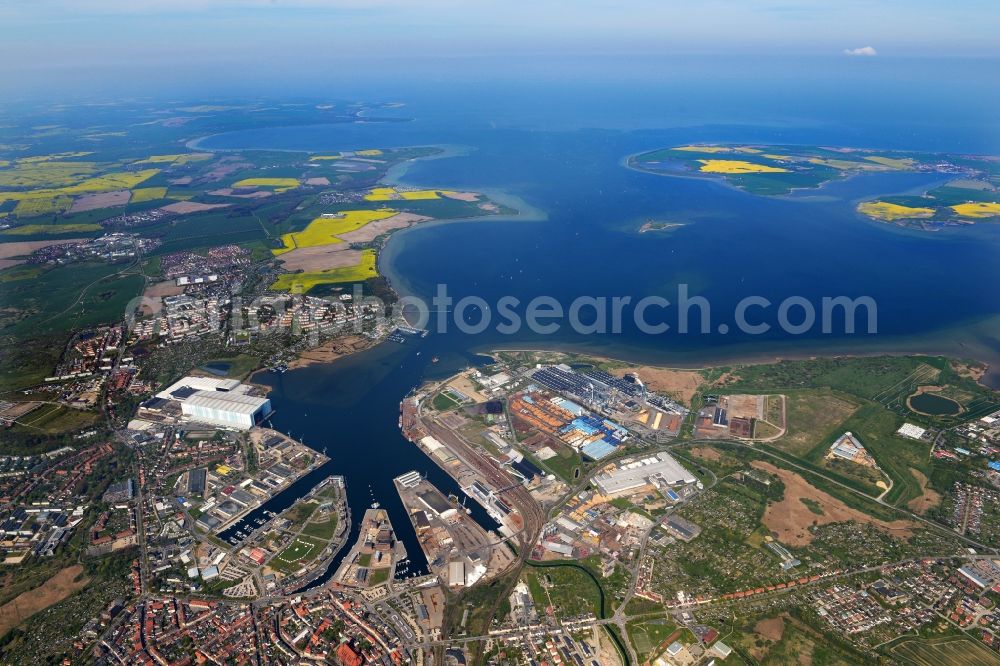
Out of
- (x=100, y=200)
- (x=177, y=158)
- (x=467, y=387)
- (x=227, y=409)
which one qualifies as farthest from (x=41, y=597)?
(x=177, y=158)

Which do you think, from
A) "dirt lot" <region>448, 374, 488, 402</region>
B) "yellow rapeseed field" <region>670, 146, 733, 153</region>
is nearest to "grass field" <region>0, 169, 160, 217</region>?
"dirt lot" <region>448, 374, 488, 402</region>

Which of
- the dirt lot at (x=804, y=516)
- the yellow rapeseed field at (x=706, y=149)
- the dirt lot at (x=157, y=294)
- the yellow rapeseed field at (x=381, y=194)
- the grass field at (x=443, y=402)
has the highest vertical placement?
the yellow rapeseed field at (x=706, y=149)

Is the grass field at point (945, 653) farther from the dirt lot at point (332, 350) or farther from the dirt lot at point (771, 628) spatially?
the dirt lot at point (332, 350)

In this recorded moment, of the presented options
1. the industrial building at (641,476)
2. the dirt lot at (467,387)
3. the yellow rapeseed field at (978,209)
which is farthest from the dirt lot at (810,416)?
the yellow rapeseed field at (978,209)

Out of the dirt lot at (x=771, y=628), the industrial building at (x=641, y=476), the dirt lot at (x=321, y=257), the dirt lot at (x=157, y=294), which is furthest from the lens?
the dirt lot at (x=321, y=257)

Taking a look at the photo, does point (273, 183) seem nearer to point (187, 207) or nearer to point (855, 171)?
point (187, 207)

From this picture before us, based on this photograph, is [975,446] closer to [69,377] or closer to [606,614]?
[606,614]

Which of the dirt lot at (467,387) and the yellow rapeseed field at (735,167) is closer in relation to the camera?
the dirt lot at (467,387)
